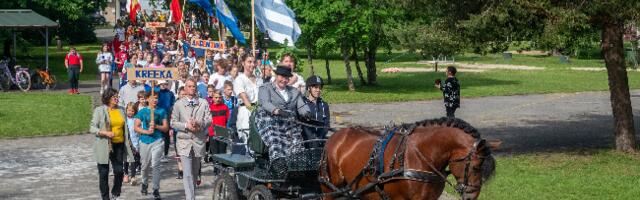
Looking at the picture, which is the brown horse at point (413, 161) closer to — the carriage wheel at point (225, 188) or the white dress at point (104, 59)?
the carriage wheel at point (225, 188)

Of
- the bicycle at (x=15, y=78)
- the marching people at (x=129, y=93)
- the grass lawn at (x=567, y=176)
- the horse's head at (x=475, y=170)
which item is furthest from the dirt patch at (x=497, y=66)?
the horse's head at (x=475, y=170)

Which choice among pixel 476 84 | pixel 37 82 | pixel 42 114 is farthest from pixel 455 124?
pixel 476 84

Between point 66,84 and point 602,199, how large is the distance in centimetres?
3031

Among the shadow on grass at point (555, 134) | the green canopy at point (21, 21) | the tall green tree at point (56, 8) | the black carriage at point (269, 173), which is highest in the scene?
the tall green tree at point (56, 8)

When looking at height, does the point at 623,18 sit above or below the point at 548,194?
above

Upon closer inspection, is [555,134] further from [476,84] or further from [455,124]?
[476,84]

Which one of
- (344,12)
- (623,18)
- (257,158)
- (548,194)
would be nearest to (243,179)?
(257,158)

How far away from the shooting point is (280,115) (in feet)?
37.4

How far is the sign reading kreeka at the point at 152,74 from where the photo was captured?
1661 centimetres

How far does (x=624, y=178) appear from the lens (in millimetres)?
16094

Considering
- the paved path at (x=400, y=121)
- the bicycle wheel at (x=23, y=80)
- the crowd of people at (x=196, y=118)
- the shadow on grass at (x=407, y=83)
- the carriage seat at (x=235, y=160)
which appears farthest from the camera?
the shadow on grass at (x=407, y=83)

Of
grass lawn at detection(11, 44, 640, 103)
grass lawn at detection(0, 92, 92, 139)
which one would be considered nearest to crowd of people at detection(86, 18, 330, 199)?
grass lawn at detection(0, 92, 92, 139)

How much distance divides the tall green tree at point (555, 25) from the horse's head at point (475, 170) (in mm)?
8919

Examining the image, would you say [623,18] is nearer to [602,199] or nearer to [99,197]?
[602,199]
